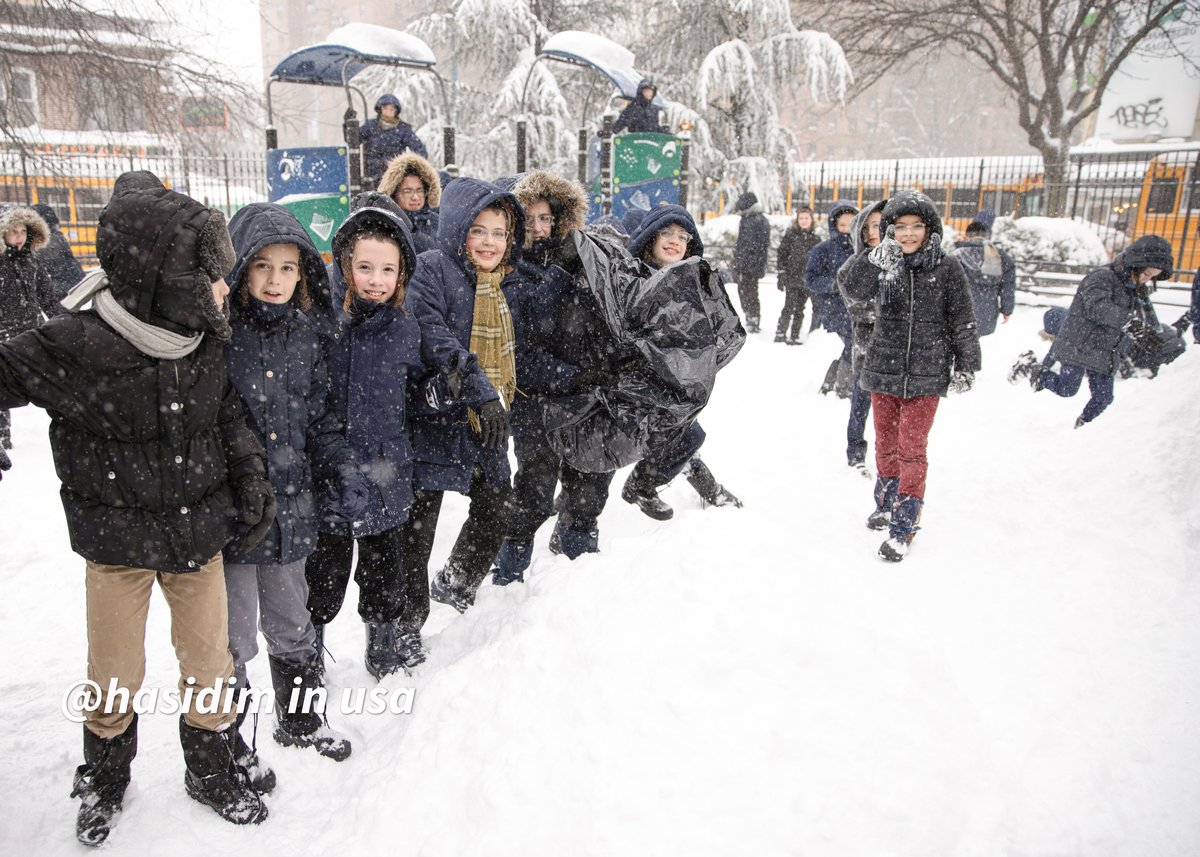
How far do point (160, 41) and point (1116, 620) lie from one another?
12.3 meters

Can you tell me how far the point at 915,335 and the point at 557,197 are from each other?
7.14 ft

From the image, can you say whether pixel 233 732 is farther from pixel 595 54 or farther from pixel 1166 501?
pixel 595 54

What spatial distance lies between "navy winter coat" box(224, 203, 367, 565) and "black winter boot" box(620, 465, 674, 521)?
6.93ft

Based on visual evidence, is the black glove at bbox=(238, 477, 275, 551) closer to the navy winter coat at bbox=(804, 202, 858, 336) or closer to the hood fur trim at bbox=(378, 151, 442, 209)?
the hood fur trim at bbox=(378, 151, 442, 209)

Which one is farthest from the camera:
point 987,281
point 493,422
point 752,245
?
point 752,245

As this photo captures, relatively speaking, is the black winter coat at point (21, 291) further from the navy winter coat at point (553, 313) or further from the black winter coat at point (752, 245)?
the black winter coat at point (752, 245)

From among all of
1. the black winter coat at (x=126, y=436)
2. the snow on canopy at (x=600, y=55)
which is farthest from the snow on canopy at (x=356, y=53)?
the black winter coat at (x=126, y=436)

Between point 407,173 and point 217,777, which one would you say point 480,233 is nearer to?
point 407,173

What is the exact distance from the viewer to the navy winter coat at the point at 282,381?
8.23 ft

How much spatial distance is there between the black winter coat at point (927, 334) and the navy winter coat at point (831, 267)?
332cm

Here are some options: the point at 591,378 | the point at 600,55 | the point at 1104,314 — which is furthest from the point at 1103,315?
the point at 600,55

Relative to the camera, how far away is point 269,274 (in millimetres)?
2508

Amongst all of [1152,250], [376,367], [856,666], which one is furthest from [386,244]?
[1152,250]

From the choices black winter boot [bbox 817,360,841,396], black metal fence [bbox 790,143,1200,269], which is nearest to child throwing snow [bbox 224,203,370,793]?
black winter boot [bbox 817,360,841,396]
